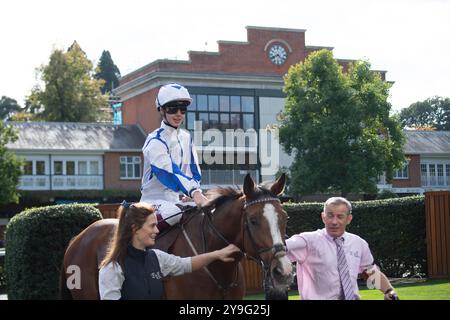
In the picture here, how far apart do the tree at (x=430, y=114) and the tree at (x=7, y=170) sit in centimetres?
4612

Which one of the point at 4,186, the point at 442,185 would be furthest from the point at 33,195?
the point at 442,185

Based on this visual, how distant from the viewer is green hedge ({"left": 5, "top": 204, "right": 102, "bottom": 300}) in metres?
11.1

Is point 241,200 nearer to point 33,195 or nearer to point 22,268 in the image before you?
point 22,268

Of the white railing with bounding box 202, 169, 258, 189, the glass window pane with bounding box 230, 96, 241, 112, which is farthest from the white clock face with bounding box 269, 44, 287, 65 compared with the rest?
the white railing with bounding box 202, 169, 258, 189

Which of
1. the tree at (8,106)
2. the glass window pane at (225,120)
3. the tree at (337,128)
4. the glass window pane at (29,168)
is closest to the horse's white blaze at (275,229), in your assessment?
the tree at (337,128)

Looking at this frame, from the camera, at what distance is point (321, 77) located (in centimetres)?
4178

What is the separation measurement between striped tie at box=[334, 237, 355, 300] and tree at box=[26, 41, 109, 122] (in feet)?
181

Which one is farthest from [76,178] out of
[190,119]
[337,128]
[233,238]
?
[233,238]

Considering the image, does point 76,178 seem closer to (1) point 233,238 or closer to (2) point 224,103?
(2) point 224,103

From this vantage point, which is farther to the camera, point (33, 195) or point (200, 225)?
point (33, 195)

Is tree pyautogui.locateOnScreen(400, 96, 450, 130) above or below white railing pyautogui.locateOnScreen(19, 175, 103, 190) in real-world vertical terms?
above

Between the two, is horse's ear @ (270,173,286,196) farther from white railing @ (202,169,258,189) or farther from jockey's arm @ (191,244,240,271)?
white railing @ (202,169,258,189)

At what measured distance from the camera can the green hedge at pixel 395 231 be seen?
19.0 metres

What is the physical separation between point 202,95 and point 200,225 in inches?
1952
